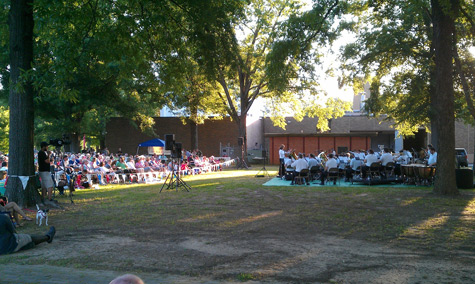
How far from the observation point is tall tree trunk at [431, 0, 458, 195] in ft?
43.5

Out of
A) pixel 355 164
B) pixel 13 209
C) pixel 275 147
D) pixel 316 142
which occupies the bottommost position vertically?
pixel 13 209

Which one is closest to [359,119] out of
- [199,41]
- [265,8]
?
[265,8]

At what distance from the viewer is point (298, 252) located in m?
6.62

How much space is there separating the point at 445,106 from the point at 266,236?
901 centimetres

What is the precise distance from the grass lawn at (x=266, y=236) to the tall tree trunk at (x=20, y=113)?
1241 millimetres

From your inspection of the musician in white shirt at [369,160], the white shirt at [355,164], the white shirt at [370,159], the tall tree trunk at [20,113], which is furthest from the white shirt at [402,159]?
the tall tree trunk at [20,113]

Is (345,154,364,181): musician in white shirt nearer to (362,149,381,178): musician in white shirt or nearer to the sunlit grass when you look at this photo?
(362,149,381,178): musician in white shirt

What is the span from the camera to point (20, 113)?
1095 cm

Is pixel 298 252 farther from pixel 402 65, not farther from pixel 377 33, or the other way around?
pixel 402 65

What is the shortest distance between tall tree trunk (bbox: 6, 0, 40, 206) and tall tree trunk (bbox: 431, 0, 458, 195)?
12876 mm

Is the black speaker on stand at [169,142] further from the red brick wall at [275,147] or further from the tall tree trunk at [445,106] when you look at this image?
the red brick wall at [275,147]

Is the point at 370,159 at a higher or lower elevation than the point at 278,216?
higher

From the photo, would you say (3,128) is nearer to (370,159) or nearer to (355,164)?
(355,164)

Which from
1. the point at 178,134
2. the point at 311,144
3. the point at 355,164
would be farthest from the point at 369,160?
the point at 178,134
